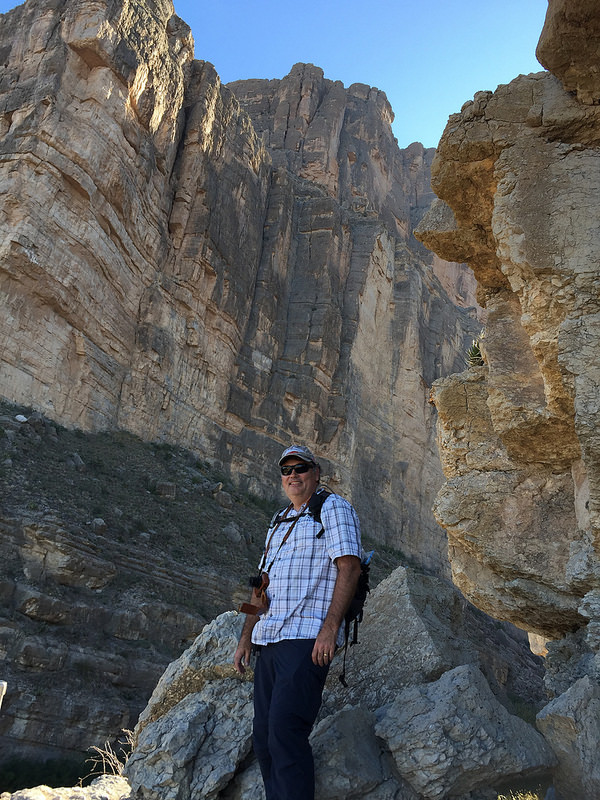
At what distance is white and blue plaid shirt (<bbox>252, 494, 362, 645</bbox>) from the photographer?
3.49 m

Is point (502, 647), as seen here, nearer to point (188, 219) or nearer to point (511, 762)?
point (188, 219)

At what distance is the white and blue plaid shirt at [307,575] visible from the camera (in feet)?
11.4

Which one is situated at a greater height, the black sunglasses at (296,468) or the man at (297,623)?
the black sunglasses at (296,468)

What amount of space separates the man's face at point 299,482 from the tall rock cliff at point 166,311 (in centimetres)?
1245

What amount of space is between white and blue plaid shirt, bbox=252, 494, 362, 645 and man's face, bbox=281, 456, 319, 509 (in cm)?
20

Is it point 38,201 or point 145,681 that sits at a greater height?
point 38,201

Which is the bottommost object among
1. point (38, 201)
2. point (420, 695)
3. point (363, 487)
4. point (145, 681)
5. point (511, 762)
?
point (145, 681)

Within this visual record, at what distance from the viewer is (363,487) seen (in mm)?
36062

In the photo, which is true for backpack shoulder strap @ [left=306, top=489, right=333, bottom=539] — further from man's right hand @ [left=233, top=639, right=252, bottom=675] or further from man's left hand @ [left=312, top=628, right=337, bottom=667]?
man's right hand @ [left=233, top=639, right=252, bottom=675]

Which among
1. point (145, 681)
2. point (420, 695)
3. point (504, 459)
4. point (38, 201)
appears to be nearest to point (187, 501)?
point (145, 681)

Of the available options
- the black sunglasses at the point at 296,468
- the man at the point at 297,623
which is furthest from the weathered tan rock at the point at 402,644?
the black sunglasses at the point at 296,468

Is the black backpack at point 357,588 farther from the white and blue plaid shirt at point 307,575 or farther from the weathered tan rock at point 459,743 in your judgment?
the weathered tan rock at point 459,743

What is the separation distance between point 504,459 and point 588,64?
3.51 metres

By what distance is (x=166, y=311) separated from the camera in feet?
96.3
